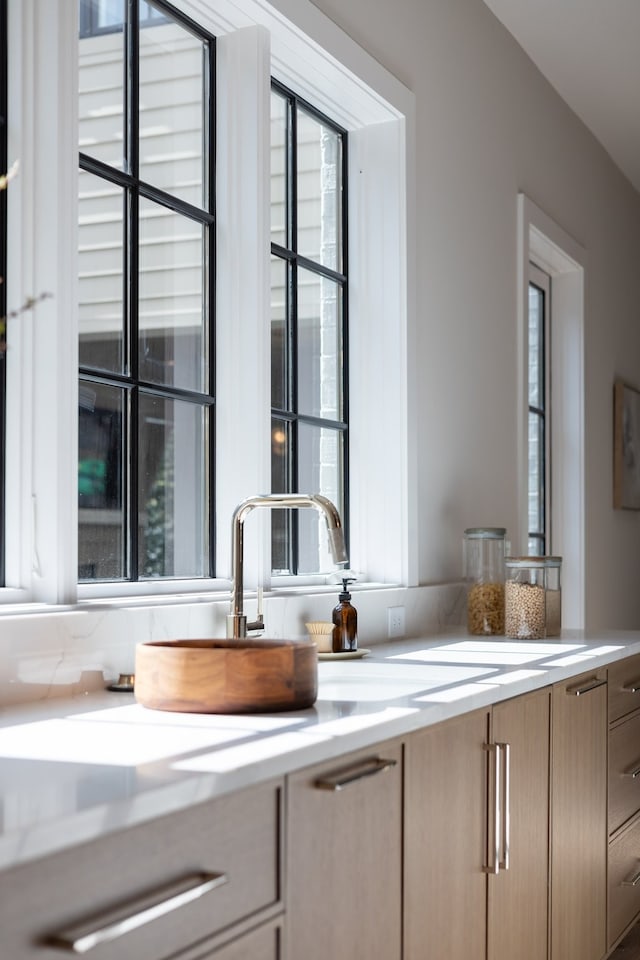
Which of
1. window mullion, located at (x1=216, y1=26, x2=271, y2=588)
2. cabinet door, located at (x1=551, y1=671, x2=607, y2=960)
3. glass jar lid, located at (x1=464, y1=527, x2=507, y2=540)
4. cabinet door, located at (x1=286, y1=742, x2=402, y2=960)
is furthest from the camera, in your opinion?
glass jar lid, located at (x1=464, y1=527, x2=507, y2=540)

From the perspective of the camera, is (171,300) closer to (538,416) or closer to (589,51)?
(589,51)

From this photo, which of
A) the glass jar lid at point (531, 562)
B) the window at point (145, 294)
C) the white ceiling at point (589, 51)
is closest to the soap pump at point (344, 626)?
the window at point (145, 294)

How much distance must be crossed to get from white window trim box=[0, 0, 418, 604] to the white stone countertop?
0.38 m

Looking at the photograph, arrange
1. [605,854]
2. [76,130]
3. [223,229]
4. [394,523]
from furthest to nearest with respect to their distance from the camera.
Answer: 1. [394,523]
2. [605,854]
3. [223,229]
4. [76,130]

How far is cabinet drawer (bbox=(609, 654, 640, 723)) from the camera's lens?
2.83 meters

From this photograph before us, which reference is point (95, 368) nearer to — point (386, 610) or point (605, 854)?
point (386, 610)

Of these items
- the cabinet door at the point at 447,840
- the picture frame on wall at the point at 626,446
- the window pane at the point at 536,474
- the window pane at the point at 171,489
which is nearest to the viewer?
the cabinet door at the point at 447,840

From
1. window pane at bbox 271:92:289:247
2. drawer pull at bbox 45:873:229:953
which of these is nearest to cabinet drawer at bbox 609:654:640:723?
window pane at bbox 271:92:289:247

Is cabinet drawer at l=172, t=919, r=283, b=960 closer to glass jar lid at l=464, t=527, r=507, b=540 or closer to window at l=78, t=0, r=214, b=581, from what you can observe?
window at l=78, t=0, r=214, b=581

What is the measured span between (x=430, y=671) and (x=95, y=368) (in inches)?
34.4

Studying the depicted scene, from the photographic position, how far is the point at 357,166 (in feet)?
10.6

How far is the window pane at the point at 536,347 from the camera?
4812mm

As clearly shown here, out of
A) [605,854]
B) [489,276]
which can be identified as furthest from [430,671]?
[489,276]

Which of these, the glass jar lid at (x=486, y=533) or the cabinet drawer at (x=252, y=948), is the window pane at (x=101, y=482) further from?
the glass jar lid at (x=486, y=533)
